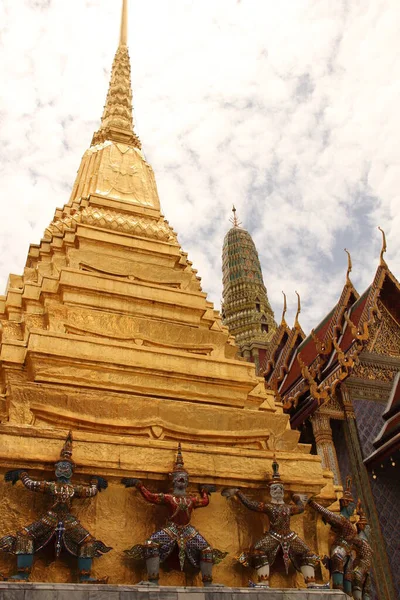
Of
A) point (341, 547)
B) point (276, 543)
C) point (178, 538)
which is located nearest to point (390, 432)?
point (341, 547)

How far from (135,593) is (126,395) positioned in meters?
2.08

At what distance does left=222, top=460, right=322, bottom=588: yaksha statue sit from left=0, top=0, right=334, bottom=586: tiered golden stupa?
0.59 ft

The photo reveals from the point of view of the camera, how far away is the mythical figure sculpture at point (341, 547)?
5277mm

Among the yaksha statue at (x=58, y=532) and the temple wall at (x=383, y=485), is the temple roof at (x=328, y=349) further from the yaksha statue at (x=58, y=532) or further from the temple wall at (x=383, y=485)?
the yaksha statue at (x=58, y=532)

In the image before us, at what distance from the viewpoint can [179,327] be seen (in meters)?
7.00

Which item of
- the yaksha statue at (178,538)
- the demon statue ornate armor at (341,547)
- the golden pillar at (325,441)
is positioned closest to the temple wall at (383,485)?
the golden pillar at (325,441)

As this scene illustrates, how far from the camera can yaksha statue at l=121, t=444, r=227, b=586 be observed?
14.8 feet

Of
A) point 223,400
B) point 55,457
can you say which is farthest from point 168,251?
Result: point 55,457

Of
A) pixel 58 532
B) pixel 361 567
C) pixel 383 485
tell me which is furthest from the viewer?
pixel 383 485

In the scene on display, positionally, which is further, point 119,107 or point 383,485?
point 119,107

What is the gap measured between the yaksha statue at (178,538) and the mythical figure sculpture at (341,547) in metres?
1.12

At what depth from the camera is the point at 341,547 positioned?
212 inches

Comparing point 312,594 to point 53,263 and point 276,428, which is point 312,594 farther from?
point 53,263

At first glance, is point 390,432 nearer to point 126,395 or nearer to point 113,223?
point 113,223
